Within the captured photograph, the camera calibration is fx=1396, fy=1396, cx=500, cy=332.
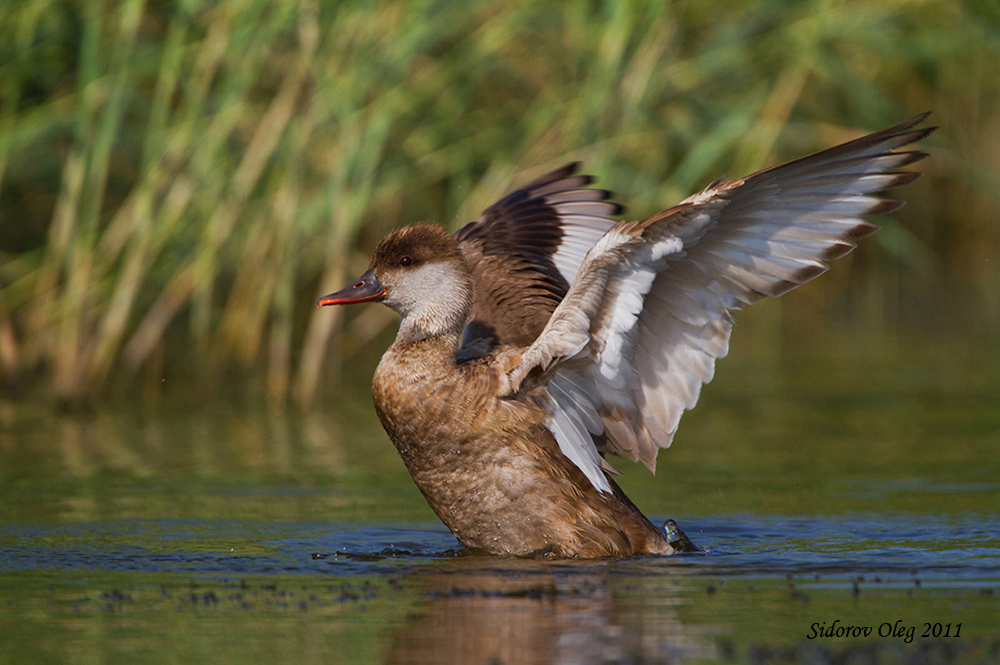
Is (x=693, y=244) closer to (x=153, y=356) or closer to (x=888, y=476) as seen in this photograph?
(x=888, y=476)

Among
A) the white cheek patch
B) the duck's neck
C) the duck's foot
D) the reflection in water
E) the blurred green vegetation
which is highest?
the blurred green vegetation

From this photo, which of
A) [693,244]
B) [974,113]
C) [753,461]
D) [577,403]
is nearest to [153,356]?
[753,461]

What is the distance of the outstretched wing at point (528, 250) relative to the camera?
18.9 feet

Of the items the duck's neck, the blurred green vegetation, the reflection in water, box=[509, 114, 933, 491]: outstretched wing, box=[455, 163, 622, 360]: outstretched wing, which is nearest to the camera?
the reflection in water

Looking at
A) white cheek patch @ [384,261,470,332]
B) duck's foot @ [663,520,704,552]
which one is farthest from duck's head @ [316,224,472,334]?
duck's foot @ [663,520,704,552]

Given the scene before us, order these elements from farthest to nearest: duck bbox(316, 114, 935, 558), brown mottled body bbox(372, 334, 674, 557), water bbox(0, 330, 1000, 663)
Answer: brown mottled body bbox(372, 334, 674, 557), duck bbox(316, 114, 935, 558), water bbox(0, 330, 1000, 663)

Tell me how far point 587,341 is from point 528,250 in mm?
1548

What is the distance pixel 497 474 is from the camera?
515cm

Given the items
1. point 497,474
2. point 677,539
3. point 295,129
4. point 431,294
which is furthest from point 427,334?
point 295,129

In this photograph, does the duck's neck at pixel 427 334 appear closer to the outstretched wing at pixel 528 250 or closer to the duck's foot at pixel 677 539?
the outstretched wing at pixel 528 250

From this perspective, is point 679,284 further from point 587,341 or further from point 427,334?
point 427,334

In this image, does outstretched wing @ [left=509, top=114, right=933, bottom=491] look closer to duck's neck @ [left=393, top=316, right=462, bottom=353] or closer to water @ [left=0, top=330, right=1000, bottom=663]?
duck's neck @ [left=393, top=316, right=462, bottom=353]

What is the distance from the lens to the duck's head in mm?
5453

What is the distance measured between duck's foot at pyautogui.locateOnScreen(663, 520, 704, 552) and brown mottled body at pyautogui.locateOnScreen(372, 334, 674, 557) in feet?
0.11
